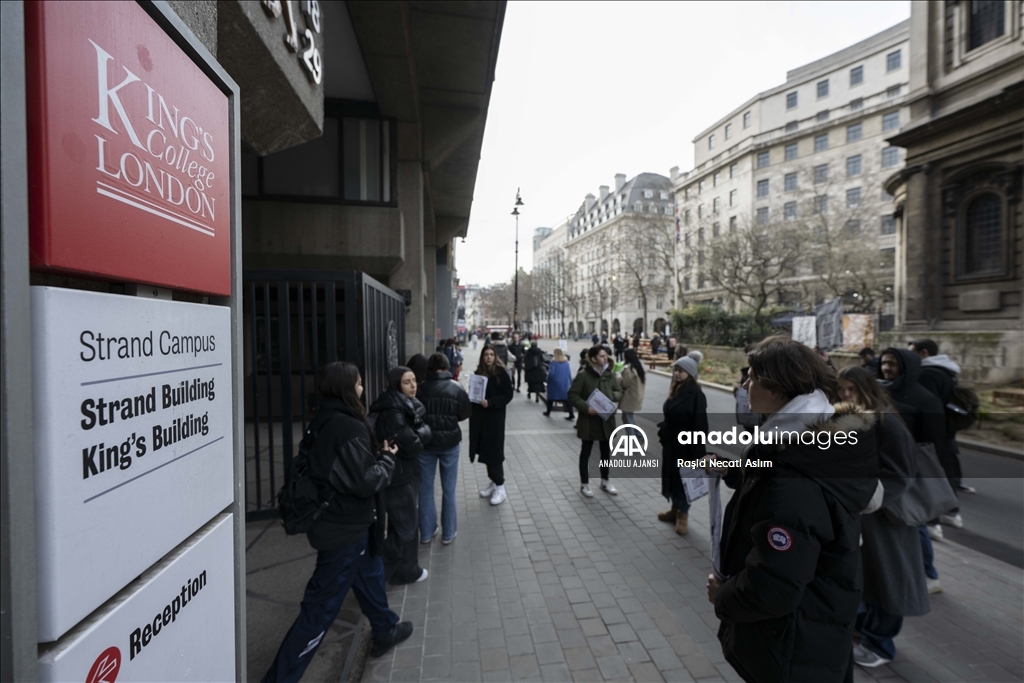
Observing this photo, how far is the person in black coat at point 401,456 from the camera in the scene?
3.70 metres

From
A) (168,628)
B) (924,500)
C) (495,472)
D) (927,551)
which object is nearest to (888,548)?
(924,500)

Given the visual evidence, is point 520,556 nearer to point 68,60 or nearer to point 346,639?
point 346,639

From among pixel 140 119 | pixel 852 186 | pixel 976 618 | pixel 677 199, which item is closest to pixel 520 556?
pixel 976 618

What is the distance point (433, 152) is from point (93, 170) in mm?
11776

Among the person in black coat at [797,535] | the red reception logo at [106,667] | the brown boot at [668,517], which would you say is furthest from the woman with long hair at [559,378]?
the red reception logo at [106,667]

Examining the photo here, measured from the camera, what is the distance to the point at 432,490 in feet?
16.0

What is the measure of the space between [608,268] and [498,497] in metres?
58.7

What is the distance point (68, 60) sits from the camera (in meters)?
1.10

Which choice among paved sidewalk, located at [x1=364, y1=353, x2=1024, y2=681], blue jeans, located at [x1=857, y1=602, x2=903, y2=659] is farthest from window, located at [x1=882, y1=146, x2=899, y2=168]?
blue jeans, located at [x1=857, y1=602, x2=903, y2=659]

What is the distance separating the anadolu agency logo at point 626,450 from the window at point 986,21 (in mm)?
21105

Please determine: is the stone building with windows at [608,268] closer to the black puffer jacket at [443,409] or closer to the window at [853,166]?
the window at [853,166]

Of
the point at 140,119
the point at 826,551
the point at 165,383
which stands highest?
the point at 140,119

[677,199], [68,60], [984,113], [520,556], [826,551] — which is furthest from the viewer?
[677,199]

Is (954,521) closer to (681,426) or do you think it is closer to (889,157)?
(681,426)
